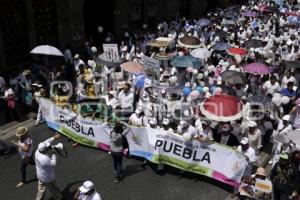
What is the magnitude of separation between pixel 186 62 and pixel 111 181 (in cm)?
516

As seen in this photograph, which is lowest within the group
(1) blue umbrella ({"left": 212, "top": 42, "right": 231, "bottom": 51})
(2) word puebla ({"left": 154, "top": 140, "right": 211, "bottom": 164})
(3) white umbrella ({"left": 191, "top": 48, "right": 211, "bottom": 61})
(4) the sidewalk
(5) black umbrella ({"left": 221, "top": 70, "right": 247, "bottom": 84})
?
(4) the sidewalk

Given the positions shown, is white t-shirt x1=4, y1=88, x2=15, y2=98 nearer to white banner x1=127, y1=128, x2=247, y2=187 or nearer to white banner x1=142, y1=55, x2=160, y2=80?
white banner x1=142, y1=55, x2=160, y2=80

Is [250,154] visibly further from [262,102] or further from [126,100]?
[126,100]

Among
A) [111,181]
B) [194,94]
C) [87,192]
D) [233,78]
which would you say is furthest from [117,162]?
[233,78]

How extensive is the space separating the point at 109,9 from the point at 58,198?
47.3ft

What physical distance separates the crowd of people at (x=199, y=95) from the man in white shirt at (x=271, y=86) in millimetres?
14

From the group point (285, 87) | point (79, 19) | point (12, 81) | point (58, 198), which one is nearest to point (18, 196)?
point (58, 198)

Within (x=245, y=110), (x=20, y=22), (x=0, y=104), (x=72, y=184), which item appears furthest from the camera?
(x=20, y=22)

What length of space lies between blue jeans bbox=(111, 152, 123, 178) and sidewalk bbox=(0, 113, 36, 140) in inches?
152

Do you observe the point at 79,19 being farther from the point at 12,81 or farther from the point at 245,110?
the point at 245,110

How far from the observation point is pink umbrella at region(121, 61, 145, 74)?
12.2m

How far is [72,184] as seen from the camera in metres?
8.97

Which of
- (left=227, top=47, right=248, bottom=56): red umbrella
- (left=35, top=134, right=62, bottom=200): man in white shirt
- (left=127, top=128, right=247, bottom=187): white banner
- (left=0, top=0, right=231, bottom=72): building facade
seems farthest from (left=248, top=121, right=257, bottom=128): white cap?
(left=0, top=0, right=231, bottom=72): building facade

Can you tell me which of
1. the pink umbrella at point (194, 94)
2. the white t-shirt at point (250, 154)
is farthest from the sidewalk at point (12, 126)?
the white t-shirt at point (250, 154)
